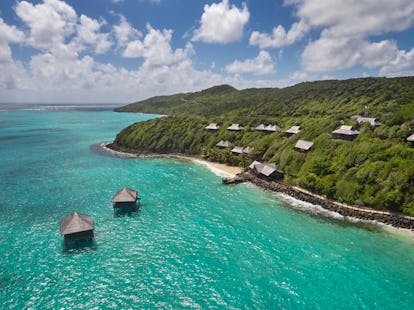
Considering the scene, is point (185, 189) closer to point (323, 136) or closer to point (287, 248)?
point (287, 248)

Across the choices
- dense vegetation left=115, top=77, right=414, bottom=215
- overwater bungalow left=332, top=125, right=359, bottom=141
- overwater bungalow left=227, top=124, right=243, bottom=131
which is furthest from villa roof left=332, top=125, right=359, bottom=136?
overwater bungalow left=227, top=124, right=243, bottom=131

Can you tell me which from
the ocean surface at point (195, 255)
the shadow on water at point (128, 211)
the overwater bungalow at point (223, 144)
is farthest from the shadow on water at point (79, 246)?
the overwater bungalow at point (223, 144)

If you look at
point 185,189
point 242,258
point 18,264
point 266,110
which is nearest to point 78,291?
point 18,264

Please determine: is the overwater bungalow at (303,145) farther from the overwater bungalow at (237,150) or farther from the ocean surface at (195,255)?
the ocean surface at (195,255)

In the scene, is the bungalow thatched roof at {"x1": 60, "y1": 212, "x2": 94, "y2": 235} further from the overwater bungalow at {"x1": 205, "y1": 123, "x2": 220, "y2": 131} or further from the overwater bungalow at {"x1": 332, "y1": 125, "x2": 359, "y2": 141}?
the overwater bungalow at {"x1": 205, "y1": 123, "x2": 220, "y2": 131}

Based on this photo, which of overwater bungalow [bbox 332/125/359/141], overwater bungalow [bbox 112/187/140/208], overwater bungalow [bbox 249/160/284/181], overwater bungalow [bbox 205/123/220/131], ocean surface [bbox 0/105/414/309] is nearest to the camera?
ocean surface [bbox 0/105/414/309]
